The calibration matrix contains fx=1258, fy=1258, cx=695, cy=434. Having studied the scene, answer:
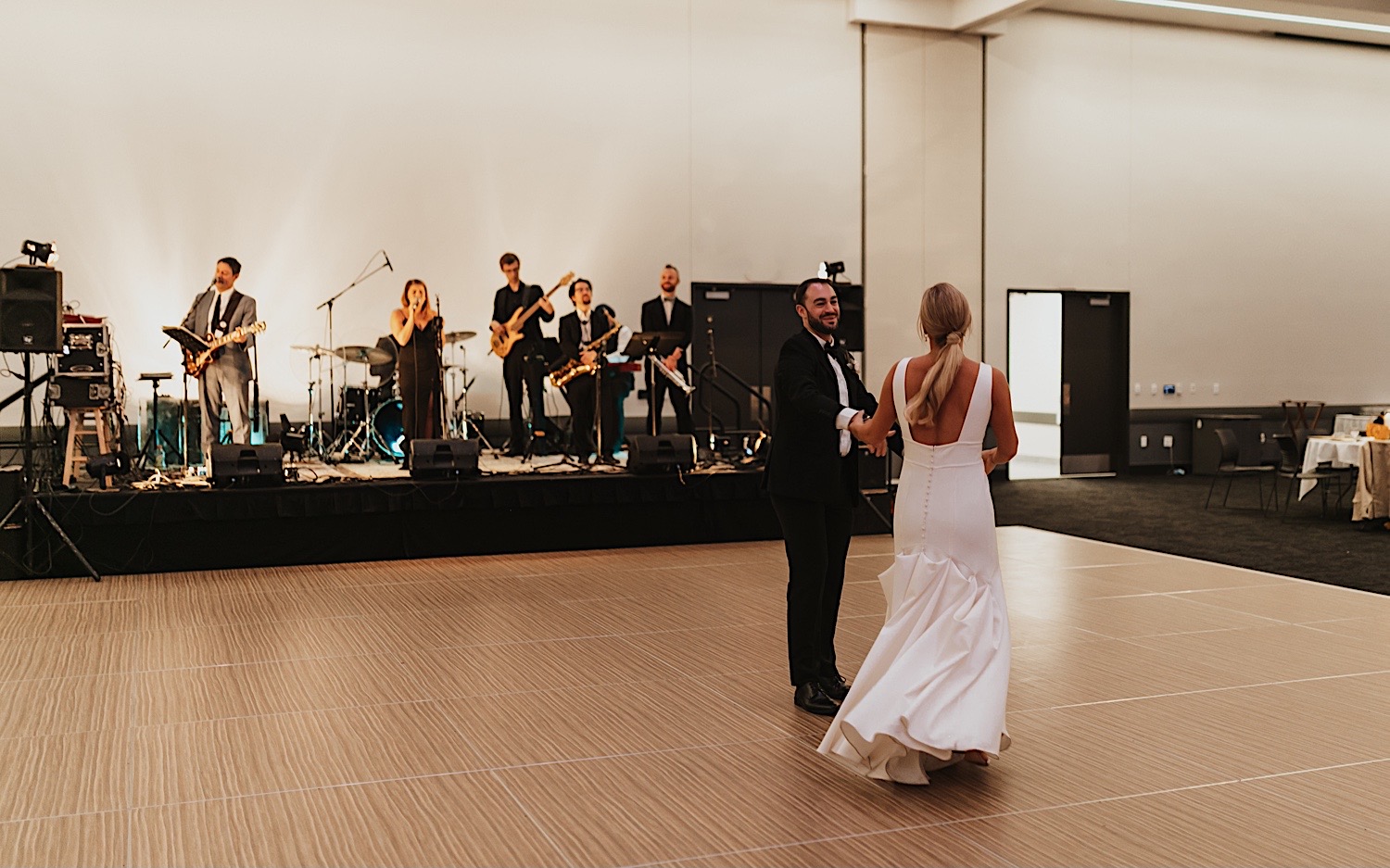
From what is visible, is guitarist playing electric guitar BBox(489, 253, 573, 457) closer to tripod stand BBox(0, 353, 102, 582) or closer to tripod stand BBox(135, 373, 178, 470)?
tripod stand BBox(135, 373, 178, 470)

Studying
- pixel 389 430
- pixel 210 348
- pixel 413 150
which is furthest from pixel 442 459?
pixel 413 150

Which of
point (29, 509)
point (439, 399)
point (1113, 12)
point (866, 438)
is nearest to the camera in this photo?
point (866, 438)

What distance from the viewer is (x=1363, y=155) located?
16.7 meters

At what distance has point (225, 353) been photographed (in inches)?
382

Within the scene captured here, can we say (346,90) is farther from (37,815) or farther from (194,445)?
(37,815)

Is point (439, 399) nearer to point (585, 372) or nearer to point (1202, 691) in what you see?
point (585, 372)

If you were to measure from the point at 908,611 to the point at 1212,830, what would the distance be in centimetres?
104

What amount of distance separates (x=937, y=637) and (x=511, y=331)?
819 cm

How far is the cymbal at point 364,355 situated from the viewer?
1057 cm

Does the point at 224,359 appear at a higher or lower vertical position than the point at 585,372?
higher

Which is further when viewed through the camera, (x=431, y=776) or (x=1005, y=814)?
(x=431, y=776)

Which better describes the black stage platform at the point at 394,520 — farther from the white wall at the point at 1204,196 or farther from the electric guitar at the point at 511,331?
the white wall at the point at 1204,196

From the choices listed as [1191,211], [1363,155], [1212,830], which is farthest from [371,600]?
[1363,155]

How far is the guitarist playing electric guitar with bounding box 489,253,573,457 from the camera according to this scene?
11422 mm
